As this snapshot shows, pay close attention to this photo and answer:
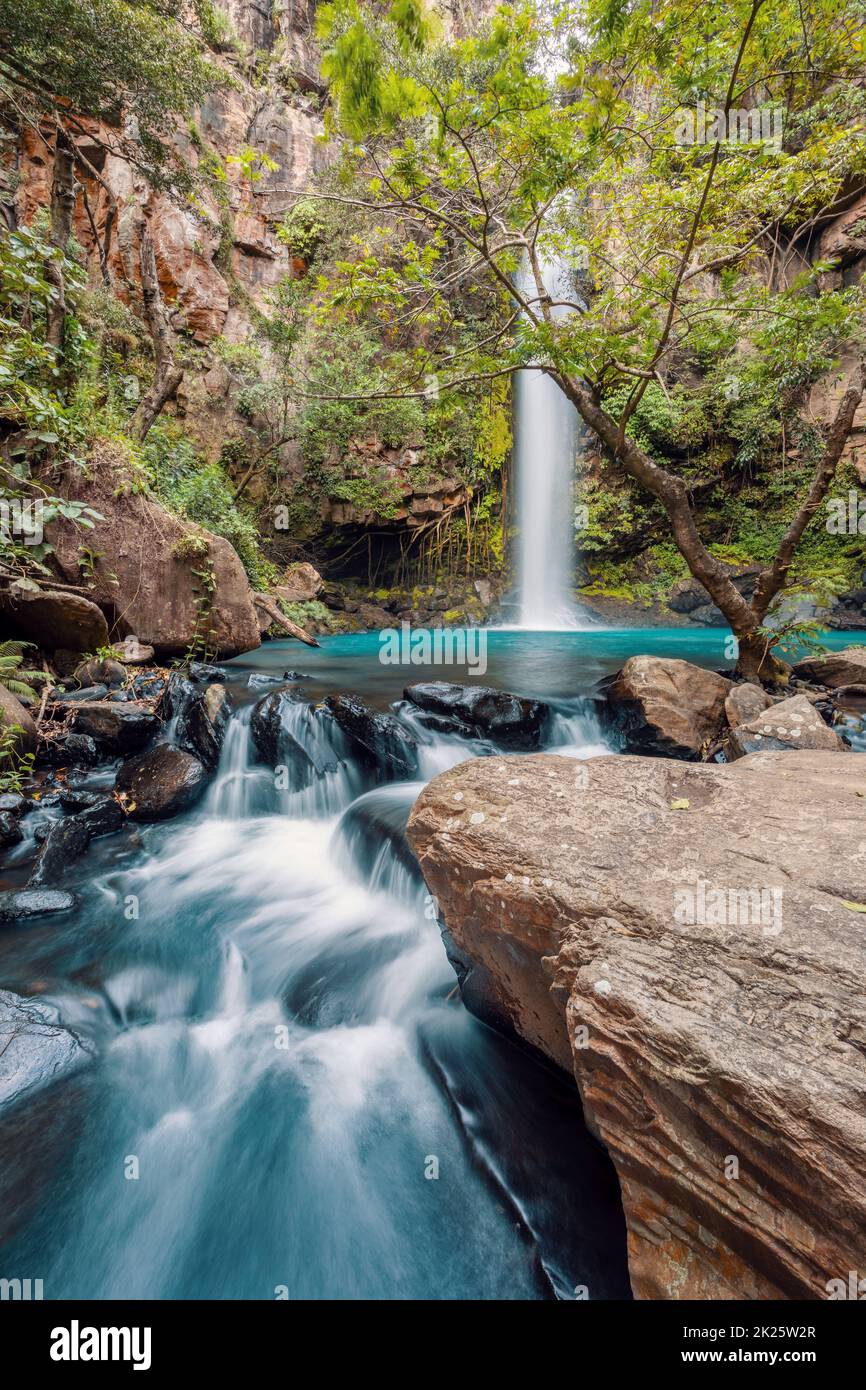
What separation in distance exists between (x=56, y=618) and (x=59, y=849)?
10.7ft

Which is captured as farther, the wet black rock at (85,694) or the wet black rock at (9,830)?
the wet black rock at (85,694)

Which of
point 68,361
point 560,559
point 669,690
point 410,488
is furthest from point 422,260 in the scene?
point 560,559

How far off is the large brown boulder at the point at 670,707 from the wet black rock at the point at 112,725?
5.13m

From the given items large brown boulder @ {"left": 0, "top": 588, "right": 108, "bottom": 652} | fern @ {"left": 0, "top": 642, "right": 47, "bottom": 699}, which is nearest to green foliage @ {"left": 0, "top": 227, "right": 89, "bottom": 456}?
large brown boulder @ {"left": 0, "top": 588, "right": 108, "bottom": 652}

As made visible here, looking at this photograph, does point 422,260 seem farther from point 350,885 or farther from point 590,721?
point 350,885

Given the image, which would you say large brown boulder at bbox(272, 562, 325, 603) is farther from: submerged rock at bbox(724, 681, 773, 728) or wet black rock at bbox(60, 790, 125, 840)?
submerged rock at bbox(724, 681, 773, 728)

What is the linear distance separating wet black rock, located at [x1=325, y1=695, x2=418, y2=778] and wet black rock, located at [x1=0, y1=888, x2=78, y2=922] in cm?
274

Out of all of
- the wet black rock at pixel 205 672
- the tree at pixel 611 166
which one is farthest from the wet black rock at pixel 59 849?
the tree at pixel 611 166

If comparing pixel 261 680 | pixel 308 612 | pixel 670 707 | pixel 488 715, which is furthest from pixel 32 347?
pixel 308 612

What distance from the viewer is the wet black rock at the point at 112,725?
5.19 m

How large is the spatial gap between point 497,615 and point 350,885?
14.9 m

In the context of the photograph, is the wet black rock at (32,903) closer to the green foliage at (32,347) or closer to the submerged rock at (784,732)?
the green foliage at (32,347)

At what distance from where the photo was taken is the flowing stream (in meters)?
1.91

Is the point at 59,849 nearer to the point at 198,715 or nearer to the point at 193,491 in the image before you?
the point at 198,715
